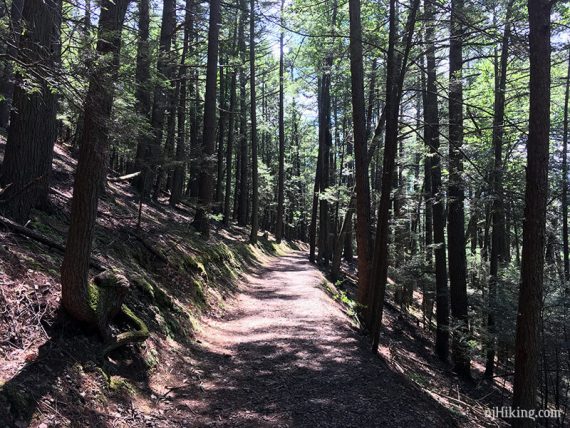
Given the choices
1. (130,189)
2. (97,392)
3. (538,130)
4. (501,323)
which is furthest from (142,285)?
(501,323)

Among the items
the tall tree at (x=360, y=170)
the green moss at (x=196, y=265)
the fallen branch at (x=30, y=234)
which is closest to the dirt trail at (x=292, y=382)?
the tall tree at (x=360, y=170)

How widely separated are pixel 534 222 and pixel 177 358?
5.31 meters

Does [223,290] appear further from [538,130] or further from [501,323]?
[538,130]

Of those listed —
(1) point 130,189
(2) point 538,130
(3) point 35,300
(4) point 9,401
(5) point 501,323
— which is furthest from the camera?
(1) point 130,189

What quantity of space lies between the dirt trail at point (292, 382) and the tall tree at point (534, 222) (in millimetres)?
1265

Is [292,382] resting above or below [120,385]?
below

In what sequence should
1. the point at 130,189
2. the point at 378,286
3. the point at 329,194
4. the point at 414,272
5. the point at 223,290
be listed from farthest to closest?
the point at 329,194
the point at 414,272
the point at 130,189
the point at 223,290
the point at 378,286

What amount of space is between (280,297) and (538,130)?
763cm

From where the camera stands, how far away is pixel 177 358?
609 centimetres

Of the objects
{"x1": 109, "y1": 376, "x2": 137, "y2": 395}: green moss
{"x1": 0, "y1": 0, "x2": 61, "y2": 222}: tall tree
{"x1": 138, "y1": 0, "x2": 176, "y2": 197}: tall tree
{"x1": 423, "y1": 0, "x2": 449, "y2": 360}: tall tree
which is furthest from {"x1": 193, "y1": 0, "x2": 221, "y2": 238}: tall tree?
{"x1": 109, "y1": 376, "x2": 137, "y2": 395}: green moss

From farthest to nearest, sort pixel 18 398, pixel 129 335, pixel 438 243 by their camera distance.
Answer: pixel 438 243
pixel 129 335
pixel 18 398

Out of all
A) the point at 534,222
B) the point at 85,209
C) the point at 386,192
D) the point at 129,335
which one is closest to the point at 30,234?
the point at 85,209

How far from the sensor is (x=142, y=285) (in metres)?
6.78

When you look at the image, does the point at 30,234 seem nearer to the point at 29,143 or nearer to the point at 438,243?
the point at 29,143
